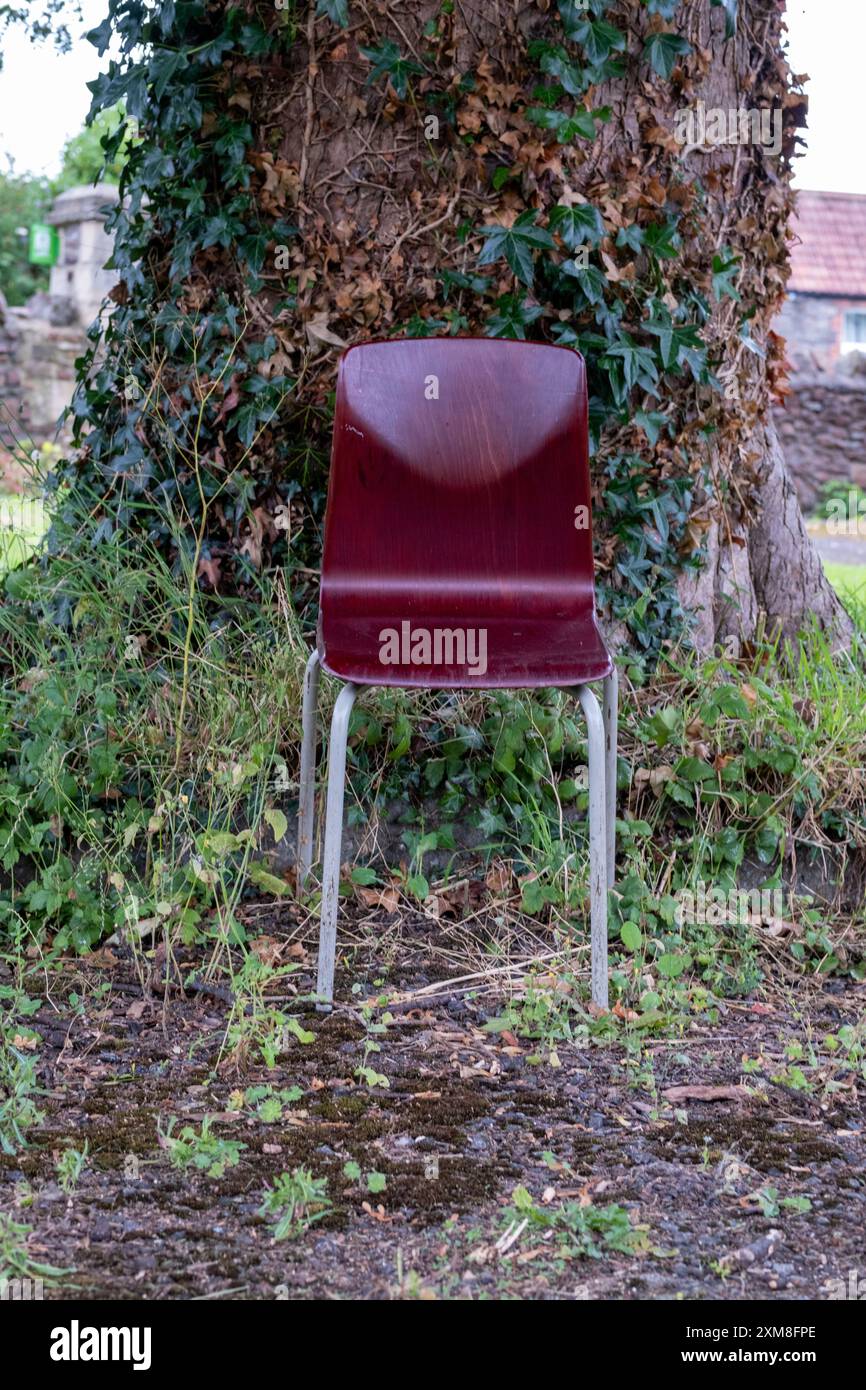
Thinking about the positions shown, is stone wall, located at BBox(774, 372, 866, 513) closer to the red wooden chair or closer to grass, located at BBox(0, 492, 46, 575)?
grass, located at BBox(0, 492, 46, 575)

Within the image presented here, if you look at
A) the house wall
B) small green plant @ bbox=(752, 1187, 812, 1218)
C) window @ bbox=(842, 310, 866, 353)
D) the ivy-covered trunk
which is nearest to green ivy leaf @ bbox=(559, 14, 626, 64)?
the ivy-covered trunk

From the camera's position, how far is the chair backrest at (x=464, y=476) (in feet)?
9.15

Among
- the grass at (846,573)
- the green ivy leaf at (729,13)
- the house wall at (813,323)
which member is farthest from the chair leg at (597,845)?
the house wall at (813,323)

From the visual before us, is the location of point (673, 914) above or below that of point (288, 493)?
below

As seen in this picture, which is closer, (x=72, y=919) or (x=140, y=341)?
(x=72, y=919)

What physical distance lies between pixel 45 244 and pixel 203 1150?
1715 cm

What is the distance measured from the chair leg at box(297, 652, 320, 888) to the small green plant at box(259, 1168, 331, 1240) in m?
1.02

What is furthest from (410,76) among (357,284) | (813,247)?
(813,247)

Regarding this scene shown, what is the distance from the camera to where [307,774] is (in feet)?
9.21

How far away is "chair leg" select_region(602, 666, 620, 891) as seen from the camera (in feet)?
8.84

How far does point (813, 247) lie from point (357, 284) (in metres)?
25.1

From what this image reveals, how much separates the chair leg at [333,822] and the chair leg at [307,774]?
14.2 inches
